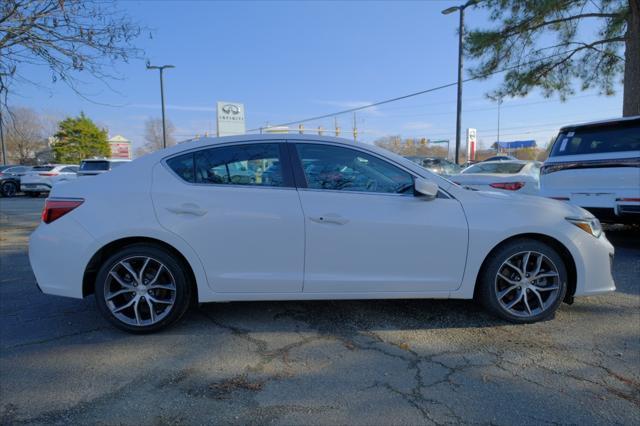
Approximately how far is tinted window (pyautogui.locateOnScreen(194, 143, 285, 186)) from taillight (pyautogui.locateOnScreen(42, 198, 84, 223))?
3.17 ft

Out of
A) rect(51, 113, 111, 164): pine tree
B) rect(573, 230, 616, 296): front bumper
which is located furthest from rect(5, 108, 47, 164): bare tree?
rect(573, 230, 616, 296): front bumper

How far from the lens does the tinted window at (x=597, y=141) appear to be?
5.46 meters

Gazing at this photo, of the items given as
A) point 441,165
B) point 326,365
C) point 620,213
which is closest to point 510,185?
point 620,213

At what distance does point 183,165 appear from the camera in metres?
3.27

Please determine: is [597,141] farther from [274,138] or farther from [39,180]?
[39,180]

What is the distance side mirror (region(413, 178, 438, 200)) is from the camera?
3113 mm

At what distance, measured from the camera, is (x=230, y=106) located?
23438mm

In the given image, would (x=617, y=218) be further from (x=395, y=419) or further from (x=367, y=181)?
(x=395, y=419)

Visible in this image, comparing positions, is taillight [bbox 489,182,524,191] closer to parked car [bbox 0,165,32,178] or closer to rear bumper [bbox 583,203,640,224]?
rear bumper [bbox 583,203,640,224]

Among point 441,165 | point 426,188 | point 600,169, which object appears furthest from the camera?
point 441,165

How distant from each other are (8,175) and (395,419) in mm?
24414

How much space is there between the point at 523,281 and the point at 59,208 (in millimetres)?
3791

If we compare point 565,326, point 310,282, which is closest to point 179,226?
point 310,282

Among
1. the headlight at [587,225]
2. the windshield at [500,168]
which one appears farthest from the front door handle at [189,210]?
the windshield at [500,168]
